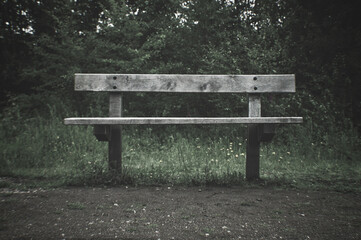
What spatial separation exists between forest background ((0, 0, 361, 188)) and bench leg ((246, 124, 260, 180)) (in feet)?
0.88

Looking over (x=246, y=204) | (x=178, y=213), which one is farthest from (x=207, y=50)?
(x=178, y=213)

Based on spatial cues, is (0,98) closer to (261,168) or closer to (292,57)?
(261,168)

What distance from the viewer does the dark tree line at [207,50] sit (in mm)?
5289

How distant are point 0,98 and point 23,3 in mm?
3217

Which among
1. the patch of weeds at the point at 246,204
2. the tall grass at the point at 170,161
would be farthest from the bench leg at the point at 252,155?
the patch of weeds at the point at 246,204

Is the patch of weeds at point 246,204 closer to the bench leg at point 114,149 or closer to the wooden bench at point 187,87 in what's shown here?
the wooden bench at point 187,87

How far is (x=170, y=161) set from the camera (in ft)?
10.8

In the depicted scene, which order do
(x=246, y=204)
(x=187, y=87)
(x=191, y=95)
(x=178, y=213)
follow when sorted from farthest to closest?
(x=191, y=95) < (x=187, y=87) < (x=246, y=204) < (x=178, y=213)

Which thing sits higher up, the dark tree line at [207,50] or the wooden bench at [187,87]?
the dark tree line at [207,50]

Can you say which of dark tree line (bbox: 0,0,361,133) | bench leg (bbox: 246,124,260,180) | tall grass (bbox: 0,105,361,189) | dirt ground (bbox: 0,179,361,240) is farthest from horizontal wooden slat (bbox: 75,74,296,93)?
dark tree line (bbox: 0,0,361,133)

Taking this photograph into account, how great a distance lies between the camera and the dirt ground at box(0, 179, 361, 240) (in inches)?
58.4

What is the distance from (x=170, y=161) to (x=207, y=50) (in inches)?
171

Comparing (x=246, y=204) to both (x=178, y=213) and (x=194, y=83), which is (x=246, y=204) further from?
(x=194, y=83)

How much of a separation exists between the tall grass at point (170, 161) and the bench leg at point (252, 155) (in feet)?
0.38
